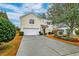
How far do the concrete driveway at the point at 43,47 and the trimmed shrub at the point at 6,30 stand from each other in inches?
9.6

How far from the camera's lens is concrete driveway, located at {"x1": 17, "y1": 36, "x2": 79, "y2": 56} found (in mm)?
4211

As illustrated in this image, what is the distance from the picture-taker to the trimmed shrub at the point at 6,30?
13.6 feet

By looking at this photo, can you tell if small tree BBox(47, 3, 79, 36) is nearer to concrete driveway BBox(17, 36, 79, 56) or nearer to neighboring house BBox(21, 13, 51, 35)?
neighboring house BBox(21, 13, 51, 35)

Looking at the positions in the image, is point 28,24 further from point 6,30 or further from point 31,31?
point 6,30

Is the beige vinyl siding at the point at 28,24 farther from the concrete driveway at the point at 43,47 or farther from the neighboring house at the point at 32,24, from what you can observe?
the concrete driveway at the point at 43,47

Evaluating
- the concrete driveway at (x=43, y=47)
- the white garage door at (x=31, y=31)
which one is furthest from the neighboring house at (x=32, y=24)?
the concrete driveway at (x=43, y=47)

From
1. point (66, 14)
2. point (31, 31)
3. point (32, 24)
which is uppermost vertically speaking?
point (66, 14)

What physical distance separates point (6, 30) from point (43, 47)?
2.33 feet

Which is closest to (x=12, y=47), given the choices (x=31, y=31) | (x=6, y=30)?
(x=6, y=30)

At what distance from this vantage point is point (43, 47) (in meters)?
4.28

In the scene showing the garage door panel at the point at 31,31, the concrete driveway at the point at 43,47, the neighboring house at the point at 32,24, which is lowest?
the concrete driveway at the point at 43,47

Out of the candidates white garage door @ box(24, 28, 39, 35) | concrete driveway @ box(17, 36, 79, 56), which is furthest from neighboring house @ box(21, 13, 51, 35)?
concrete driveway @ box(17, 36, 79, 56)

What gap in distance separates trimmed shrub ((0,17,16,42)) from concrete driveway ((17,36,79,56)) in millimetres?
243

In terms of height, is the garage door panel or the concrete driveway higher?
the garage door panel
